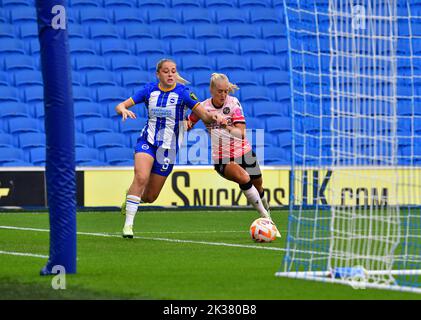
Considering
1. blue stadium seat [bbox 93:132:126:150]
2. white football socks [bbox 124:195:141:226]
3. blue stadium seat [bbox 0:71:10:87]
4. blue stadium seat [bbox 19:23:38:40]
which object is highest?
blue stadium seat [bbox 19:23:38:40]

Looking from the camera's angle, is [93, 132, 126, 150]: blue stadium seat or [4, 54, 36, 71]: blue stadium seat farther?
[4, 54, 36, 71]: blue stadium seat

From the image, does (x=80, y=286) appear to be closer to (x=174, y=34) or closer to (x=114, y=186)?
(x=114, y=186)

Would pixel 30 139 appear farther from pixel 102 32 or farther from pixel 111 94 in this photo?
pixel 102 32

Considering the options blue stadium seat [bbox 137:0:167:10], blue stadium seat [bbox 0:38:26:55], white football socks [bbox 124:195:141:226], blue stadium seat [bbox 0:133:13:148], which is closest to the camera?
white football socks [bbox 124:195:141:226]

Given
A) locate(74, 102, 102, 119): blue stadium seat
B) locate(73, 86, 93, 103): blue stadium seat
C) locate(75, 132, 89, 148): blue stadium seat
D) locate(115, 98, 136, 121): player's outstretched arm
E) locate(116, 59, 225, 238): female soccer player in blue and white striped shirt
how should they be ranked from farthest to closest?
locate(73, 86, 93, 103): blue stadium seat → locate(74, 102, 102, 119): blue stadium seat → locate(75, 132, 89, 148): blue stadium seat → locate(116, 59, 225, 238): female soccer player in blue and white striped shirt → locate(115, 98, 136, 121): player's outstretched arm

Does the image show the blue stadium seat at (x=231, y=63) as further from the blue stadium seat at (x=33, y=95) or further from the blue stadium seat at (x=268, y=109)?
the blue stadium seat at (x=33, y=95)

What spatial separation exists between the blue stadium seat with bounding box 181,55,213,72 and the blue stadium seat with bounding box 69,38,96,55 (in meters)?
1.87

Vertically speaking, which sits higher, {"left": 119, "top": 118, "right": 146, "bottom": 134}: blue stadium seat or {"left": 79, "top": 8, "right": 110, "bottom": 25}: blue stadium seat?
{"left": 79, "top": 8, "right": 110, "bottom": 25}: blue stadium seat

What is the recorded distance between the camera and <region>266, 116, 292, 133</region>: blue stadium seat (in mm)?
20786

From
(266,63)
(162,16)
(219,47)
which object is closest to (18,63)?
(162,16)

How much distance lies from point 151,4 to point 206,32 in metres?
1.35

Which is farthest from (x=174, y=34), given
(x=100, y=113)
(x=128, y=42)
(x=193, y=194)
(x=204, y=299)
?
(x=204, y=299)

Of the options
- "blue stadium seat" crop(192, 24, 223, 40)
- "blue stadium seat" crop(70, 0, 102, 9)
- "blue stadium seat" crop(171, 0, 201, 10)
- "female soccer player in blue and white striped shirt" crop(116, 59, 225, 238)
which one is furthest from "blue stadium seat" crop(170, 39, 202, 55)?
"female soccer player in blue and white striped shirt" crop(116, 59, 225, 238)

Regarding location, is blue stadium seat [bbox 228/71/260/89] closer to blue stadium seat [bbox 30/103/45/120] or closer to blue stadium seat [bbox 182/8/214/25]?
blue stadium seat [bbox 182/8/214/25]
